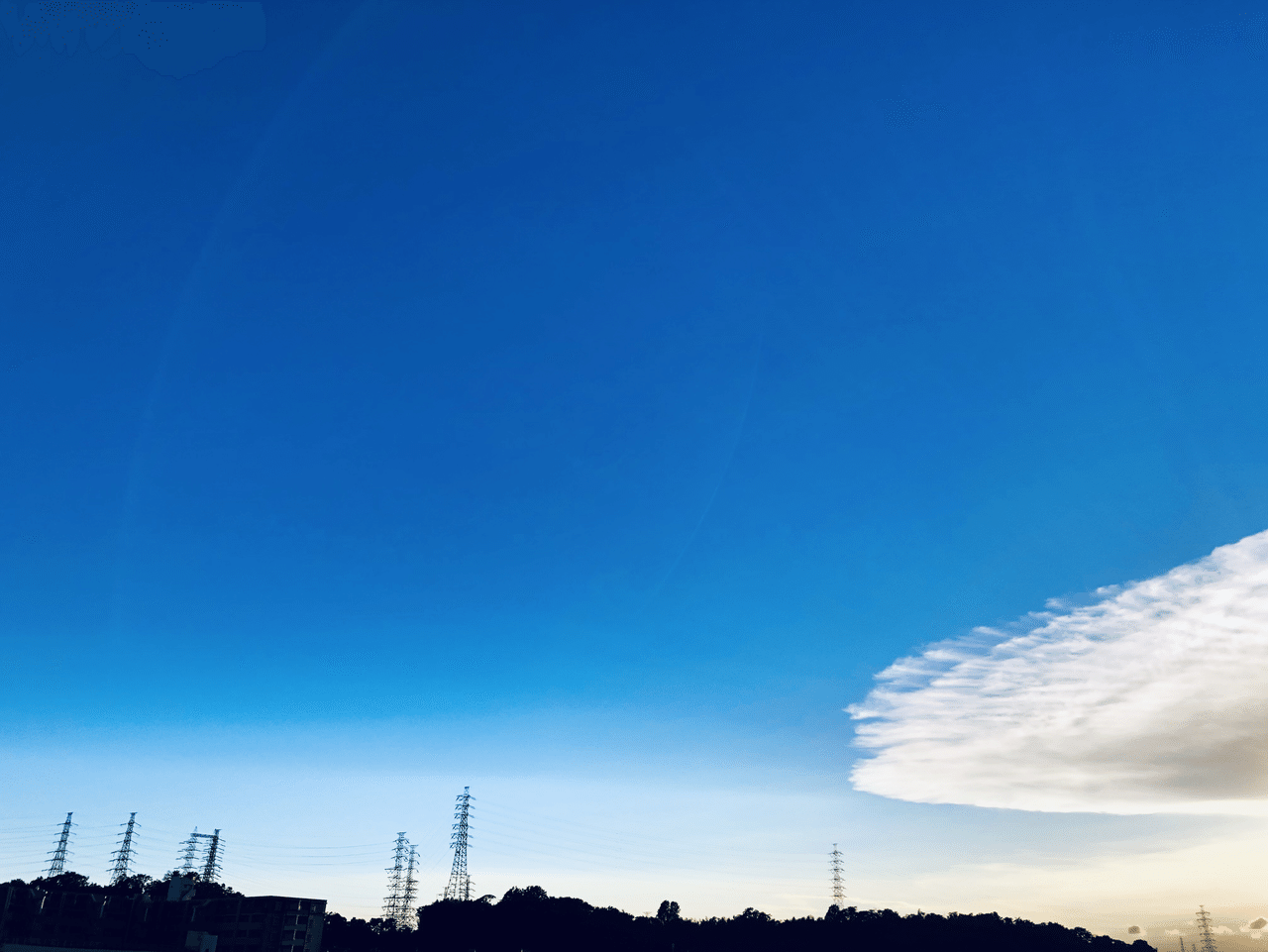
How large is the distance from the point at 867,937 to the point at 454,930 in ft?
296

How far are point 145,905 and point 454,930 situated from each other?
191 ft

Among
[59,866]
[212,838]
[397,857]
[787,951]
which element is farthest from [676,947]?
[59,866]

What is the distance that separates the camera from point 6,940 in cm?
12988

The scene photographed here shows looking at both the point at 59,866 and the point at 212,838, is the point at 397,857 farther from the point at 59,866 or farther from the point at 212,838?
the point at 59,866

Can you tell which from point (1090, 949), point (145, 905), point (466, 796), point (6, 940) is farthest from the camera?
point (1090, 949)

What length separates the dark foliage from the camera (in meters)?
168

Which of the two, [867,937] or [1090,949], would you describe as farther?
[1090,949]

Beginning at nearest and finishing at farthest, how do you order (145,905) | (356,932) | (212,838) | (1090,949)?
(145,905) → (212,838) → (356,932) → (1090,949)

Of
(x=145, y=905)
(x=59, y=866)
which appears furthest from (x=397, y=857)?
(x=59, y=866)

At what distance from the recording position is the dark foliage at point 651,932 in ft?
552

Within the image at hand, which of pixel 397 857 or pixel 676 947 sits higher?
pixel 397 857

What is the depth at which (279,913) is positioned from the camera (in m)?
143

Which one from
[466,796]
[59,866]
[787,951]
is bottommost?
[787,951]

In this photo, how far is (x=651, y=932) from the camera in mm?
182000
